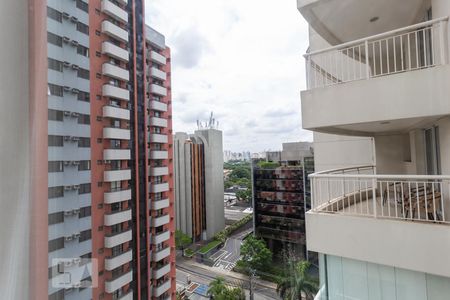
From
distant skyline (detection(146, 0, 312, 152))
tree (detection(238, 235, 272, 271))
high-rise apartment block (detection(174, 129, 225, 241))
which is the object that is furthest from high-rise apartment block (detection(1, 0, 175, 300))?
tree (detection(238, 235, 272, 271))

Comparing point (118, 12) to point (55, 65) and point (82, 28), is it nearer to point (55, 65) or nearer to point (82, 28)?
point (82, 28)

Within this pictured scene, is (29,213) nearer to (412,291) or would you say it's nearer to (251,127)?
(251,127)

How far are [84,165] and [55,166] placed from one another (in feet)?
0.57

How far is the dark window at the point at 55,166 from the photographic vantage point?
2.57ft

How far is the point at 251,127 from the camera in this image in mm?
2133

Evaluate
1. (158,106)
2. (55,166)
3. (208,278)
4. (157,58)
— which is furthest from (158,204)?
(208,278)

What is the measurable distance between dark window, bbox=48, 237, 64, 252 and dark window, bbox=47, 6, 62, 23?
2.44 feet

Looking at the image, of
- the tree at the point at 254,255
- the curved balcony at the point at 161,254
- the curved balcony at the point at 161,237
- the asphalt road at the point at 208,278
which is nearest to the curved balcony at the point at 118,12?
the curved balcony at the point at 161,237

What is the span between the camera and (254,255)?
31.1 ft

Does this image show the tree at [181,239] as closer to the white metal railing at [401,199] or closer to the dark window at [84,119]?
the white metal railing at [401,199]

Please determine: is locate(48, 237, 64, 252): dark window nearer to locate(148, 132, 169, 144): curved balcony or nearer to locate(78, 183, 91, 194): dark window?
locate(78, 183, 91, 194): dark window

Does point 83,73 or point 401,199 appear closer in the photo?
point 83,73

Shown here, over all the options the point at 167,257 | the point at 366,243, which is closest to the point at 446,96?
the point at 366,243

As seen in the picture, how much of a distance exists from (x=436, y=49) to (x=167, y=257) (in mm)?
5401
